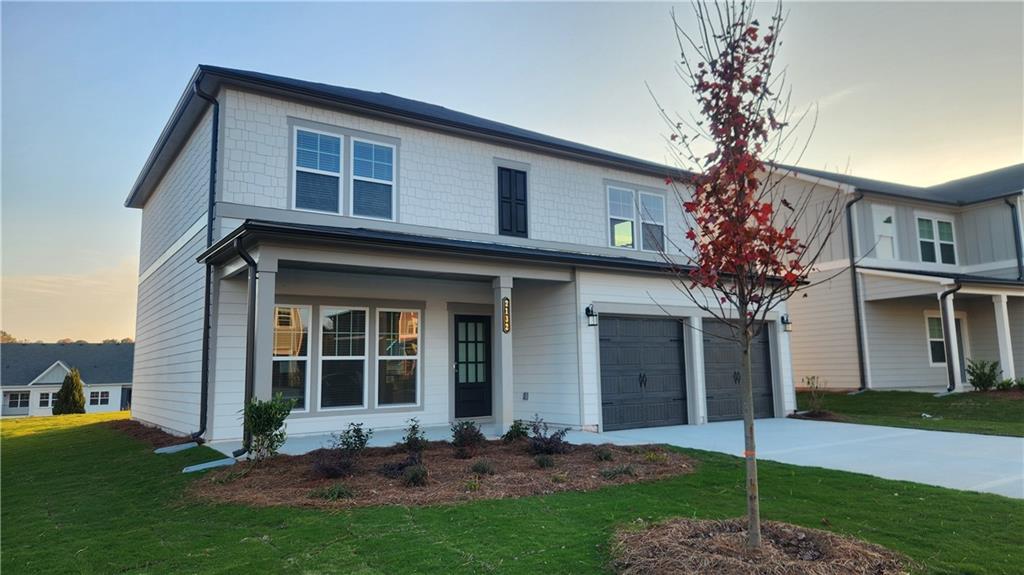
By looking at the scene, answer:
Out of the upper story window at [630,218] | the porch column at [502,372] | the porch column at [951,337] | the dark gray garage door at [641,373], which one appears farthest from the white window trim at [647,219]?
the porch column at [951,337]

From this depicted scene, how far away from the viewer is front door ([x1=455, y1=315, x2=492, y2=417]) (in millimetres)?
11828

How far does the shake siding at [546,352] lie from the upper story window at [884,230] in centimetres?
1206

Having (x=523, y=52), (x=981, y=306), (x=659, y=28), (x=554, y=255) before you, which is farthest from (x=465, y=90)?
(x=981, y=306)

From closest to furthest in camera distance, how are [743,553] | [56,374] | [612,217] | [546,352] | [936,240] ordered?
[743,553] → [546,352] → [612,217] → [936,240] → [56,374]

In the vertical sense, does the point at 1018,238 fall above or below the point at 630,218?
above

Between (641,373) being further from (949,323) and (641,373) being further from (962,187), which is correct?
(962,187)

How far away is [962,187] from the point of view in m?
21.9

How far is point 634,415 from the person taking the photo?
11016 mm

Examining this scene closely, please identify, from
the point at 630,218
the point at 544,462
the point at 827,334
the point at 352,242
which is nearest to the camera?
the point at 544,462

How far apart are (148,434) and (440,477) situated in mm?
7961

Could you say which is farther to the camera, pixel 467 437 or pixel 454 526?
pixel 467 437

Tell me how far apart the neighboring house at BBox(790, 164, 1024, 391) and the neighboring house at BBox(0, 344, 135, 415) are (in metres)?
40.8

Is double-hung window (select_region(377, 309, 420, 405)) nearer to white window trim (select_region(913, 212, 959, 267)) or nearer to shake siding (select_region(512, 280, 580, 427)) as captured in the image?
shake siding (select_region(512, 280, 580, 427))

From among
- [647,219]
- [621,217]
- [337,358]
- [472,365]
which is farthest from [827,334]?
[337,358]
